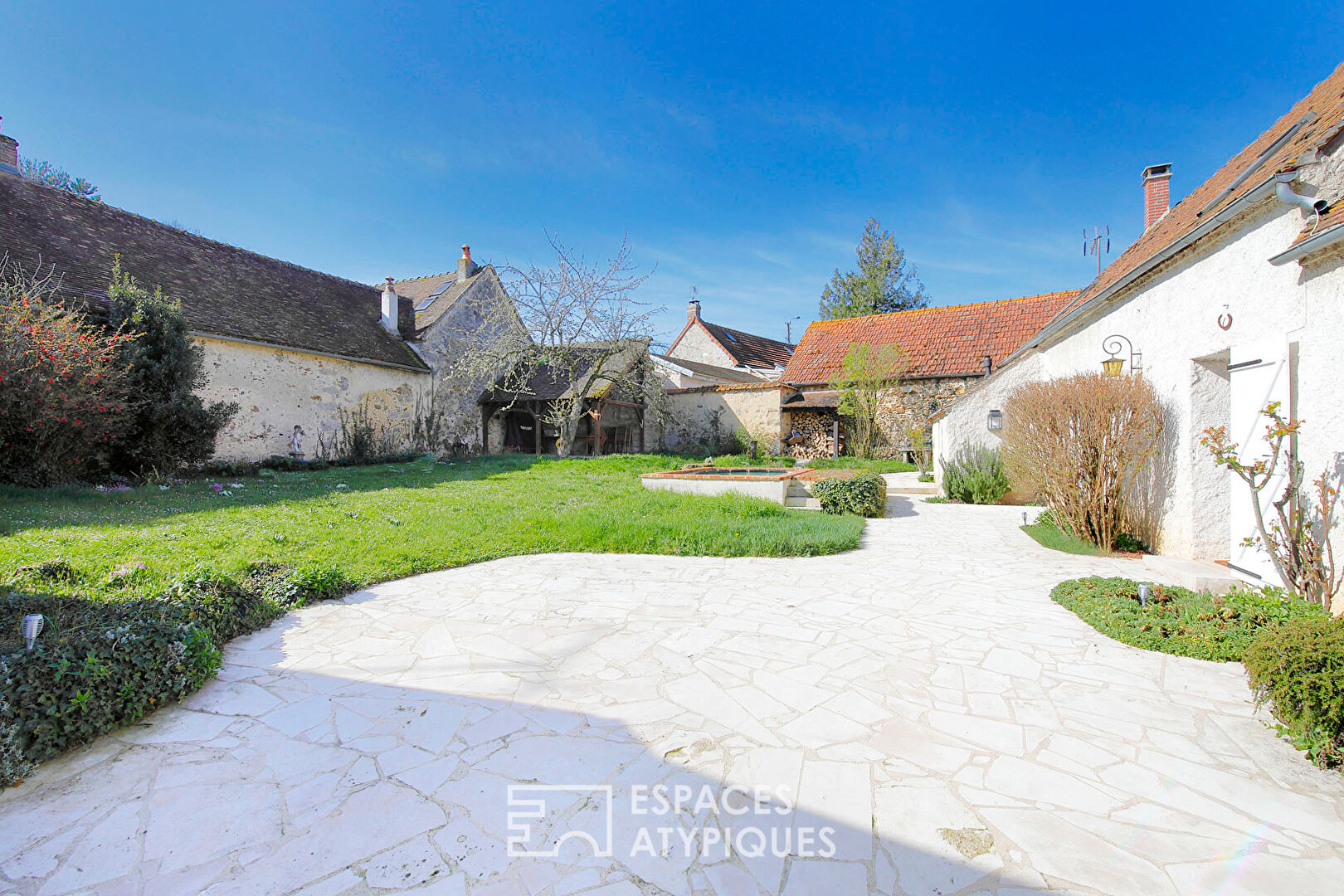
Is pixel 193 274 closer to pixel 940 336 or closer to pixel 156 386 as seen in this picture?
pixel 156 386

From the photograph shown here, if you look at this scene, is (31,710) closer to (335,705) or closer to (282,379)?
(335,705)

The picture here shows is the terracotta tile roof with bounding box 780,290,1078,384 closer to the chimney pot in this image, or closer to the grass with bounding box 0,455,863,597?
A: the grass with bounding box 0,455,863,597

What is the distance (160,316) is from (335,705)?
39.2 ft

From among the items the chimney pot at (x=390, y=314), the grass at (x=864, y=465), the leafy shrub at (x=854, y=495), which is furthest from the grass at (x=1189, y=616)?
the chimney pot at (x=390, y=314)

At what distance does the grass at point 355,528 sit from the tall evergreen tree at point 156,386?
1.05 metres

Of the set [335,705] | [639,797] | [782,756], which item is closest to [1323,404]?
[782,756]

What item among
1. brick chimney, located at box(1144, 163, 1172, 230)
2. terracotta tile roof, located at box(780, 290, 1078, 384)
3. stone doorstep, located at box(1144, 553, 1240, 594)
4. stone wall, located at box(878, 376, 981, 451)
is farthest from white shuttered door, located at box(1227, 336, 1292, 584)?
terracotta tile roof, located at box(780, 290, 1078, 384)

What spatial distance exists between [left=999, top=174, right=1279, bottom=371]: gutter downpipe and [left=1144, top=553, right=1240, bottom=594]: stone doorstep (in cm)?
301

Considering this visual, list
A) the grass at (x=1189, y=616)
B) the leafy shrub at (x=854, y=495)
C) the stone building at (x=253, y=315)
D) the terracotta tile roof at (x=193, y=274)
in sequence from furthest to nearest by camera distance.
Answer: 1. the stone building at (x=253, y=315)
2. the terracotta tile roof at (x=193, y=274)
3. the leafy shrub at (x=854, y=495)
4. the grass at (x=1189, y=616)

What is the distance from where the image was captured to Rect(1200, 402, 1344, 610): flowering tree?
13.1 ft

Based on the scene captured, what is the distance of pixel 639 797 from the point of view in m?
2.34

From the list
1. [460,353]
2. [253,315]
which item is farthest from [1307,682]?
[460,353]

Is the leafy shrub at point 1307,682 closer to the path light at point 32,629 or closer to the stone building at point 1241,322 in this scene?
the stone building at point 1241,322

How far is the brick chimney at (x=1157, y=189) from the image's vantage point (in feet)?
37.2
